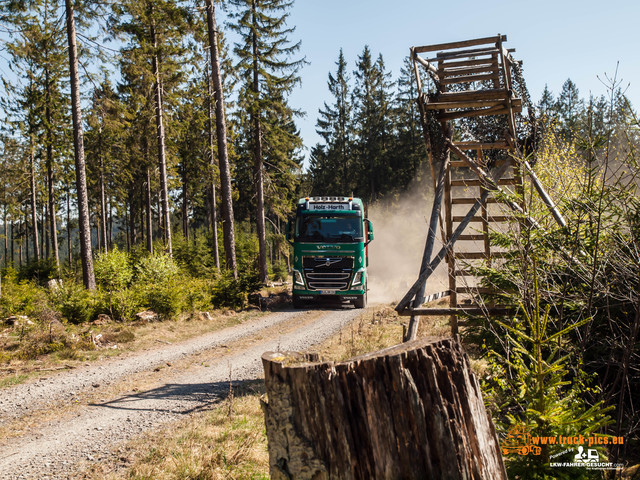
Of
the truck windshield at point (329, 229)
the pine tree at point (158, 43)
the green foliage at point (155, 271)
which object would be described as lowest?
the green foliage at point (155, 271)

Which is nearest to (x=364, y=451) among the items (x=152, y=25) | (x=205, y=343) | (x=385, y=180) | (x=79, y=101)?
(x=205, y=343)

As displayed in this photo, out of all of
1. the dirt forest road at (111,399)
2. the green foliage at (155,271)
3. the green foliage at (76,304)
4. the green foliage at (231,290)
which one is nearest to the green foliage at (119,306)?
the green foliage at (76,304)

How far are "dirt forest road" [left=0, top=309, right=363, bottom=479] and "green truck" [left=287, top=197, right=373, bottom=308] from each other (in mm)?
4125

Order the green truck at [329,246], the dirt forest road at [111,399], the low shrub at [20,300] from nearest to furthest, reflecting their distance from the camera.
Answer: the dirt forest road at [111,399]
the low shrub at [20,300]
the green truck at [329,246]

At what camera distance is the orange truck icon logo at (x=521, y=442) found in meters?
2.69

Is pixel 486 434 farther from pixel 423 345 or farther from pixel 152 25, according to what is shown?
pixel 152 25

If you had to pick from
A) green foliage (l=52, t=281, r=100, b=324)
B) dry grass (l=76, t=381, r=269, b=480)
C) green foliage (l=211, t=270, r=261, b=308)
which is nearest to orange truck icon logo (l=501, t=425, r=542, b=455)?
dry grass (l=76, t=381, r=269, b=480)

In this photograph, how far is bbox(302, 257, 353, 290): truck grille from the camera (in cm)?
1417

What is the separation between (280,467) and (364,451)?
53 centimetres

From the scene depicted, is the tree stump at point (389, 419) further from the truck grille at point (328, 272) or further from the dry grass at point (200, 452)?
the truck grille at point (328, 272)

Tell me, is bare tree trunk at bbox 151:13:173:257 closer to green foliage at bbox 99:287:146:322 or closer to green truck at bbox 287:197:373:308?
green foliage at bbox 99:287:146:322

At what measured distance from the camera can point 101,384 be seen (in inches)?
271

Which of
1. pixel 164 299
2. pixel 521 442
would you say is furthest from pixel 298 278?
pixel 521 442

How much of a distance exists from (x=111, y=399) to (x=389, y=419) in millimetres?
5346
